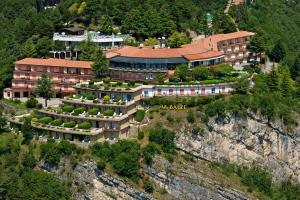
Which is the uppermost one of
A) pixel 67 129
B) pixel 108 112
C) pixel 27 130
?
pixel 108 112

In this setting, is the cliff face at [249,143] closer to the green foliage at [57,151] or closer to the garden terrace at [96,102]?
the garden terrace at [96,102]

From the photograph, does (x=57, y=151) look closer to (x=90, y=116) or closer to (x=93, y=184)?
(x=93, y=184)

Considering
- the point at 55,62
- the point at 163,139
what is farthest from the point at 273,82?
the point at 55,62

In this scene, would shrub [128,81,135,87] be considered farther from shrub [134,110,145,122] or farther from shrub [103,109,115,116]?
shrub [103,109,115,116]

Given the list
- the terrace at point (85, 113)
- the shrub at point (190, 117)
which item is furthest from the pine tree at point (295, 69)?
the terrace at point (85, 113)

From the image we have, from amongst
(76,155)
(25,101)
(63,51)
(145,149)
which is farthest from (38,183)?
(63,51)

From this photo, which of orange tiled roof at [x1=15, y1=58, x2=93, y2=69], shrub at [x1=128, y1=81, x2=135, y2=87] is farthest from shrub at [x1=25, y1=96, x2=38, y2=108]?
shrub at [x1=128, y1=81, x2=135, y2=87]
